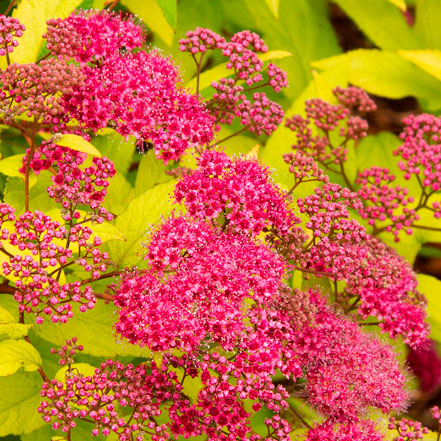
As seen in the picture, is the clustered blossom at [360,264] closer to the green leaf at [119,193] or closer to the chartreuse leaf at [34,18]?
the green leaf at [119,193]

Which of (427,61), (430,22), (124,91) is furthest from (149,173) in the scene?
(430,22)

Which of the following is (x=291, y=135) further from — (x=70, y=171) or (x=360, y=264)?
(x=70, y=171)

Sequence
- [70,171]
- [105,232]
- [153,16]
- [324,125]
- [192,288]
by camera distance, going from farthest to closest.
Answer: [153,16] → [324,125] → [70,171] → [105,232] → [192,288]

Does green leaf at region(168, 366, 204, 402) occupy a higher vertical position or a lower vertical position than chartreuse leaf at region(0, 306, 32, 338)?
lower

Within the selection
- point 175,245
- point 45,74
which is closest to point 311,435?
point 175,245

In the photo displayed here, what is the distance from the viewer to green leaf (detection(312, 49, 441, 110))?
2.81m

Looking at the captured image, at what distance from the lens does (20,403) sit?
62.3 inches

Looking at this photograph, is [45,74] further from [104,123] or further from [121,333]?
[121,333]

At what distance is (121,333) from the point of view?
1395mm

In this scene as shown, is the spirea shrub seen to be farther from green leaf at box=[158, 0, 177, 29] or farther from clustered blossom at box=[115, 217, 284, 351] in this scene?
green leaf at box=[158, 0, 177, 29]

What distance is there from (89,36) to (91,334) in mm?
765

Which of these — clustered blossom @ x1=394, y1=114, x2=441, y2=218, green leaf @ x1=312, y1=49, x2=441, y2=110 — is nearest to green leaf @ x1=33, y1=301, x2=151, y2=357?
clustered blossom @ x1=394, y1=114, x2=441, y2=218

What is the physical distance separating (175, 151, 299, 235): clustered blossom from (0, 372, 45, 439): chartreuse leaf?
65cm

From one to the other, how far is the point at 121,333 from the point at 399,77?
2.07 m
